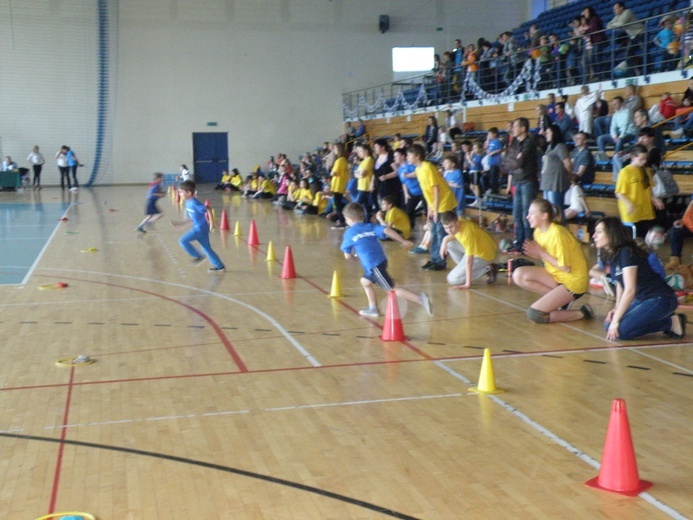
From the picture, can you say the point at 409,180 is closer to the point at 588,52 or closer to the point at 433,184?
the point at 433,184

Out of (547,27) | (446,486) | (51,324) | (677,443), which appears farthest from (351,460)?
(547,27)

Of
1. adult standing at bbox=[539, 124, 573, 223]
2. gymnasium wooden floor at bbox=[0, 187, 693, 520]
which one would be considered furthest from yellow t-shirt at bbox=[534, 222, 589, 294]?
adult standing at bbox=[539, 124, 573, 223]

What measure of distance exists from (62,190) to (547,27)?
19.9 metres

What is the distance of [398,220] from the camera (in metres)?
15.3

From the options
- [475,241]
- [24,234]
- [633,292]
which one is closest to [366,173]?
[475,241]

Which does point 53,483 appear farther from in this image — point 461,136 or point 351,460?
point 461,136

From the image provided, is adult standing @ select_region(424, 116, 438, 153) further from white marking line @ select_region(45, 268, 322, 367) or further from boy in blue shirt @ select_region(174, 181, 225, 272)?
white marking line @ select_region(45, 268, 322, 367)

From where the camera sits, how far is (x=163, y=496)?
4.37 metres

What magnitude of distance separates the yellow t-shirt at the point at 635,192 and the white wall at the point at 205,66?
2810cm

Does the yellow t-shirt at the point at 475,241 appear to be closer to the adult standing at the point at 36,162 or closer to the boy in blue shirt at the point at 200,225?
the boy in blue shirt at the point at 200,225

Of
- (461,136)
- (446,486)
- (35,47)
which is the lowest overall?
(446,486)

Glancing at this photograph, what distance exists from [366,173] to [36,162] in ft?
70.4

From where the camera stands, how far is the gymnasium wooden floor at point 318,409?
434 centimetres

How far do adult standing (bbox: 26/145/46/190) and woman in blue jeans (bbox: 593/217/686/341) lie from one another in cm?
3024
